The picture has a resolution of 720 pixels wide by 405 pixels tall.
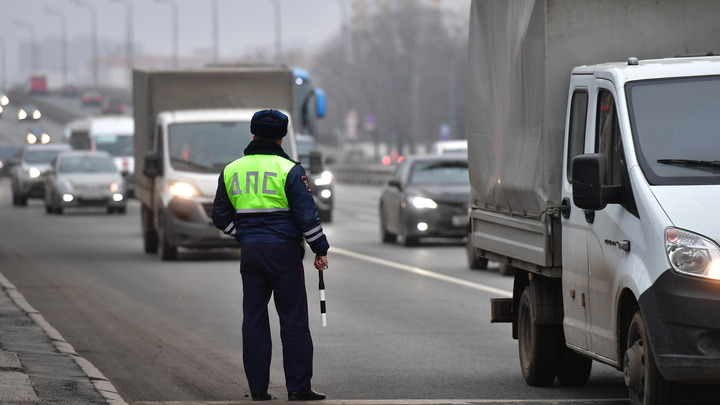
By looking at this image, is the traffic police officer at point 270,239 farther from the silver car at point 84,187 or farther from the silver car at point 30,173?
the silver car at point 30,173

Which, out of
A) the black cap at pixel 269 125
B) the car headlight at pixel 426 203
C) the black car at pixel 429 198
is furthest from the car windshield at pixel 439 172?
the black cap at pixel 269 125

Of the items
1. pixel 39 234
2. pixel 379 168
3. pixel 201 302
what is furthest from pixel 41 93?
pixel 201 302

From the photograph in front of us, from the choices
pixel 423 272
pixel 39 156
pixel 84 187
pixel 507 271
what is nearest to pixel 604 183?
pixel 507 271

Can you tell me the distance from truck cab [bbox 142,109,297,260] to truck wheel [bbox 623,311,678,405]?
13.1 m

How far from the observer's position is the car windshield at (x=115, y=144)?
44219mm

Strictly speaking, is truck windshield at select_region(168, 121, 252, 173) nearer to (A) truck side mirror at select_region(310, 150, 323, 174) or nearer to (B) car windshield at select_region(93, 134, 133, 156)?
(A) truck side mirror at select_region(310, 150, 323, 174)

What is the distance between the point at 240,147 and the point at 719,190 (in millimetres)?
14296

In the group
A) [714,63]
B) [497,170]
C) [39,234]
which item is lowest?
[39,234]

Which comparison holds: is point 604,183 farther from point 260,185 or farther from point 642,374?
point 260,185

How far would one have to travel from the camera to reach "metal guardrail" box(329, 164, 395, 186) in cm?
5966

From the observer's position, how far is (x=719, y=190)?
22.7ft

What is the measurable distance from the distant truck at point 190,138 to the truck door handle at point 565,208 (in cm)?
1196

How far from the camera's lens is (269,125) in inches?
320

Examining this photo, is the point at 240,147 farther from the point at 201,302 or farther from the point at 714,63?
the point at 714,63
